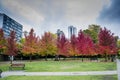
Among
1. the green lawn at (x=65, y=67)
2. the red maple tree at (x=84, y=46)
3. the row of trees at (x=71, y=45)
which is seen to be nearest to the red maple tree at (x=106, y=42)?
the row of trees at (x=71, y=45)

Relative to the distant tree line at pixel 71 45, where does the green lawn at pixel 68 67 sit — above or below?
below

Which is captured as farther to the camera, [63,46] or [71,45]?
[63,46]

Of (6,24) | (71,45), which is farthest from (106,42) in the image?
(6,24)

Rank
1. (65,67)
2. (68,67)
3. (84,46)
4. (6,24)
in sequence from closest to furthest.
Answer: (68,67) < (65,67) < (84,46) < (6,24)

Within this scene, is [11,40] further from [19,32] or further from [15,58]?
[19,32]

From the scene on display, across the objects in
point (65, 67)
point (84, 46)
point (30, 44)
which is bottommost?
point (65, 67)

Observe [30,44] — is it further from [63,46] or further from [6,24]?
[6,24]

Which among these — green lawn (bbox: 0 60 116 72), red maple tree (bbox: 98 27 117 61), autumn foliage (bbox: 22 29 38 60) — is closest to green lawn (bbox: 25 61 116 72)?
green lawn (bbox: 0 60 116 72)

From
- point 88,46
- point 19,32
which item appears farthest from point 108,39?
→ point 19,32

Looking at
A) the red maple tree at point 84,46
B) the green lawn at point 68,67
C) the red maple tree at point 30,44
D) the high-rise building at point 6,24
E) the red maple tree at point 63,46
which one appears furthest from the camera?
the high-rise building at point 6,24

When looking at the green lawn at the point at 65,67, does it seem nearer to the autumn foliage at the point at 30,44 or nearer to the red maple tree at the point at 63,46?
the autumn foliage at the point at 30,44

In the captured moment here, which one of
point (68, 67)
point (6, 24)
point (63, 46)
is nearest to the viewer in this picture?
point (68, 67)

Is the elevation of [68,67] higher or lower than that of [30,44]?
lower

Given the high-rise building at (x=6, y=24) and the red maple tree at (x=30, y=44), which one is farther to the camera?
the high-rise building at (x=6, y=24)
